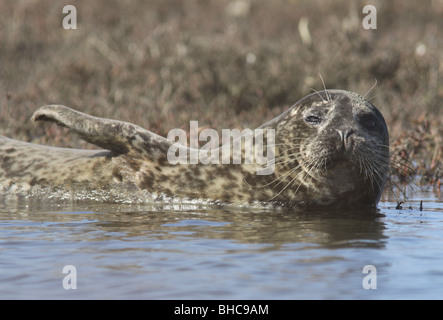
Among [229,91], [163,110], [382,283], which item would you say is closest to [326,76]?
[229,91]

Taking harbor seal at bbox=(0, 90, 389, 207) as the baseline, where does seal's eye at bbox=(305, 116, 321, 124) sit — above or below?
above

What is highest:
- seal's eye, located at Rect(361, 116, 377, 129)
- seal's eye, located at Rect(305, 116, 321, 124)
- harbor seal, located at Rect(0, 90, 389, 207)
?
seal's eye, located at Rect(305, 116, 321, 124)

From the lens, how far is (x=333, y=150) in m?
5.88

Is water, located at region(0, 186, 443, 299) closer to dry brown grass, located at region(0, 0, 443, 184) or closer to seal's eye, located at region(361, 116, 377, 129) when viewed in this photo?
seal's eye, located at region(361, 116, 377, 129)

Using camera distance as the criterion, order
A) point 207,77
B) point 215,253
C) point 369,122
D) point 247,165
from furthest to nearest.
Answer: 1. point 207,77
2. point 247,165
3. point 369,122
4. point 215,253

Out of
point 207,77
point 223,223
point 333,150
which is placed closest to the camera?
point 223,223

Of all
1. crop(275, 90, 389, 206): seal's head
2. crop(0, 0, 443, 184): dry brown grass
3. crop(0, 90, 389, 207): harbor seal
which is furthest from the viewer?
crop(0, 0, 443, 184): dry brown grass

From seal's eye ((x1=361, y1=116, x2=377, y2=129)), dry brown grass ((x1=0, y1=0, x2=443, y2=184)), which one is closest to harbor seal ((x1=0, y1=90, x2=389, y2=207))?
seal's eye ((x1=361, y1=116, x2=377, y2=129))

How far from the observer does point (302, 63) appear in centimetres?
1263

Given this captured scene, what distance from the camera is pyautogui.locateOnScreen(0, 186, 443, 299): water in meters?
3.89

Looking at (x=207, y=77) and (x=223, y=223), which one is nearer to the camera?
(x=223, y=223)

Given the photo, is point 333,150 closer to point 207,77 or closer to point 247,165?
point 247,165

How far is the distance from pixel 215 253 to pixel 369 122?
195cm

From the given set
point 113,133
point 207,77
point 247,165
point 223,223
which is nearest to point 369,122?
point 247,165
